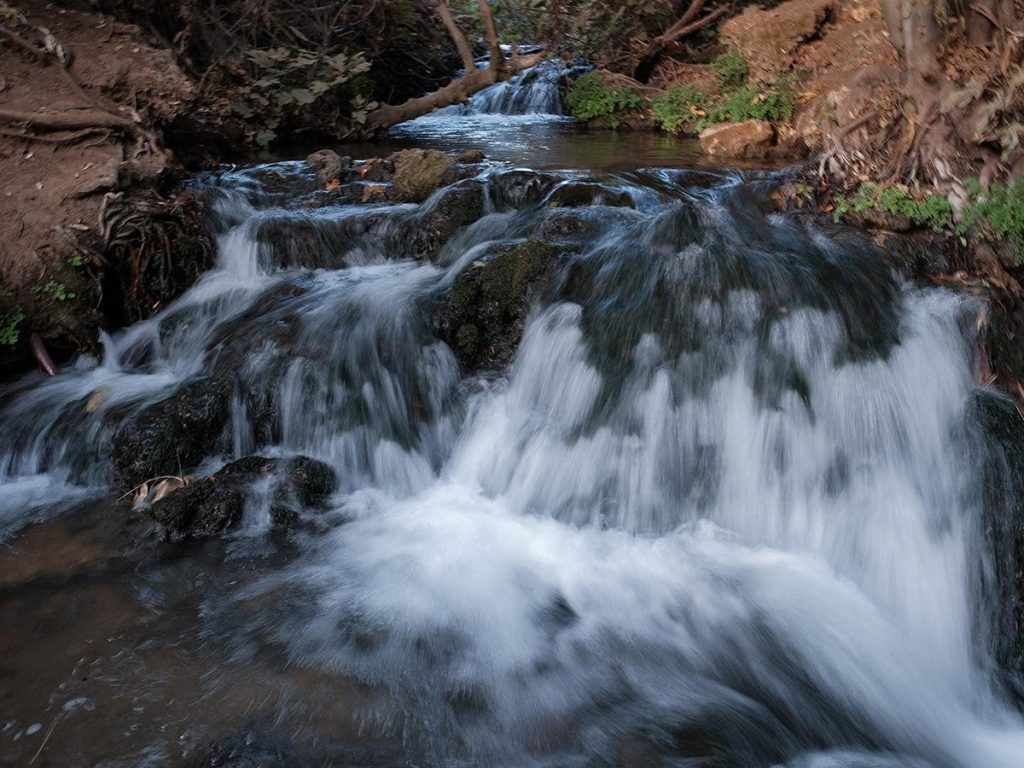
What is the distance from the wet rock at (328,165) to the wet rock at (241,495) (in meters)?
4.00

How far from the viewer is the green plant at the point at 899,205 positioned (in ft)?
16.7

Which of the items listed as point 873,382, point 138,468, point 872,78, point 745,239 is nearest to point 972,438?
point 873,382

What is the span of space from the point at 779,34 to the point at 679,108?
5.03 feet

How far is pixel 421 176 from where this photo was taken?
704 centimetres

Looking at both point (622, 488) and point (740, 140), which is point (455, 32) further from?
point (622, 488)

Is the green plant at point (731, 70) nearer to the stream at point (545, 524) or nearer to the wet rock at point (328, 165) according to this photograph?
the stream at point (545, 524)

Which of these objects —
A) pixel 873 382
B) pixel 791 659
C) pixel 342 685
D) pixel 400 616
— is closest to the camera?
pixel 342 685

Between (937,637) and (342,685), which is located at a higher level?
(342,685)

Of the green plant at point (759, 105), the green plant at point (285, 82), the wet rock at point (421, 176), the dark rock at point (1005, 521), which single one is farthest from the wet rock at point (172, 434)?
the green plant at point (759, 105)

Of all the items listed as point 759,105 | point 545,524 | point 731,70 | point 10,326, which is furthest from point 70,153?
point 731,70

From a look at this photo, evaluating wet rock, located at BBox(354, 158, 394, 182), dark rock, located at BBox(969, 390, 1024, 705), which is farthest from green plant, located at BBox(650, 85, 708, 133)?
dark rock, located at BBox(969, 390, 1024, 705)

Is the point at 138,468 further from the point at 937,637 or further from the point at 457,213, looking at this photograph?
the point at 937,637

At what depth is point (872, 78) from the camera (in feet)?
21.3

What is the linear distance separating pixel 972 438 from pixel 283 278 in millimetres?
5091
